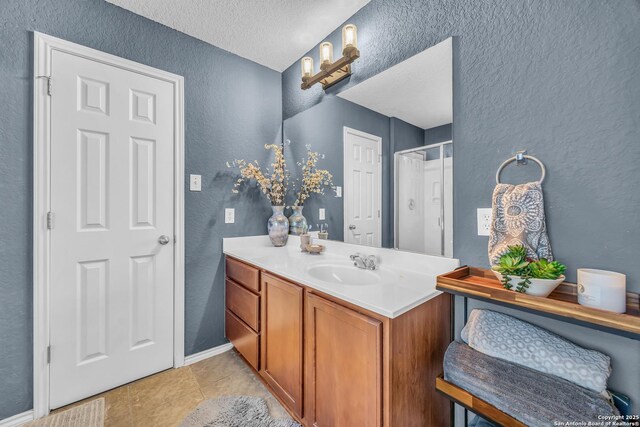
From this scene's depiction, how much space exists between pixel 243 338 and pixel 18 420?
117 centimetres

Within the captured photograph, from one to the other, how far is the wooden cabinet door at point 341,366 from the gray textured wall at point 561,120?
523 mm

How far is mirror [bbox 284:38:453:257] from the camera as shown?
4.19ft

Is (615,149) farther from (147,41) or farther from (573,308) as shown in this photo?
(147,41)

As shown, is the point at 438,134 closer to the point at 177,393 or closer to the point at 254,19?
the point at 254,19

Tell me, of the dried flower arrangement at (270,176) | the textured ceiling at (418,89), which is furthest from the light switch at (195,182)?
the textured ceiling at (418,89)

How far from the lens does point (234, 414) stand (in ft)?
4.74

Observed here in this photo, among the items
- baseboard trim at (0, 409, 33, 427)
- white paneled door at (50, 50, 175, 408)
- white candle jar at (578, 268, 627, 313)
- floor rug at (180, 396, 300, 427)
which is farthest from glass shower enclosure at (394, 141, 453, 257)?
baseboard trim at (0, 409, 33, 427)

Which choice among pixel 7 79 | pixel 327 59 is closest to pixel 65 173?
pixel 7 79

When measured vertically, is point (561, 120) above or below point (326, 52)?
below

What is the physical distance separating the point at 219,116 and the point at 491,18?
1800 mm

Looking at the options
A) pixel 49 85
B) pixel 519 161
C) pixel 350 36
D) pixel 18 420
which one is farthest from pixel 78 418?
pixel 350 36

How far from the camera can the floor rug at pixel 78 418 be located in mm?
1393

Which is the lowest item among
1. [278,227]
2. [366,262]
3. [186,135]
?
[366,262]

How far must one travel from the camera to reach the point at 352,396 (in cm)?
101
